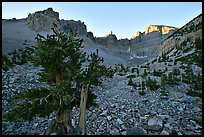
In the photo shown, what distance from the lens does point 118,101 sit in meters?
17.0

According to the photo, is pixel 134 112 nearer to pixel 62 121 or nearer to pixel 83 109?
pixel 83 109

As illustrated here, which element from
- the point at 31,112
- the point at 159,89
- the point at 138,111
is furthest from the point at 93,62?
the point at 159,89

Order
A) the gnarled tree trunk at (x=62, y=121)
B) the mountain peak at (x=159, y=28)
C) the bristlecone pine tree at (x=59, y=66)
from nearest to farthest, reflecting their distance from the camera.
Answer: the bristlecone pine tree at (x=59, y=66), the gnarled tree trunk at (x=62, y=121), the mountain peak at (x=159, y=28)

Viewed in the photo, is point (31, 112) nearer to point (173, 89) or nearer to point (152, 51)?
point (173, 89)

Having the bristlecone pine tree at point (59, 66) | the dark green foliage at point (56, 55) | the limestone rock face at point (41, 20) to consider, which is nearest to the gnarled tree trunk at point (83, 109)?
the bristlecone pine tree at point (59, 66)

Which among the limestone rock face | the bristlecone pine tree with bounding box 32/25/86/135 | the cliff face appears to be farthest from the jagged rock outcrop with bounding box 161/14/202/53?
the cliff face

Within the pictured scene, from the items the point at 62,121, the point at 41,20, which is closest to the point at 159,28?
the point at 41,20

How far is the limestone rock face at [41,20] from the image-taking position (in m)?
99.4

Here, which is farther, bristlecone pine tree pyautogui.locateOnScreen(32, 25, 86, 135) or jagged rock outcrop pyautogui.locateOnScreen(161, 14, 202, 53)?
jagged rock outcrop pyautogui.locateOnScreen(161, 14, 202, 53)

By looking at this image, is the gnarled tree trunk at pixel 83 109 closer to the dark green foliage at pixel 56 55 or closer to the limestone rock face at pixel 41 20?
the dark green foliage at pixel 56 55

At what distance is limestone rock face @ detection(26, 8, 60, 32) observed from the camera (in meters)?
99.4

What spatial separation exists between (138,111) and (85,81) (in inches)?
228

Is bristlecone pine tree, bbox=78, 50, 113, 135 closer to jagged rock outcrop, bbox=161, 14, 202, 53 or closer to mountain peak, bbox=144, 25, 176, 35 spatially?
jagged rock outcrop, bbox=161, 14, 202, 53

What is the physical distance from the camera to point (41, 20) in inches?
4028
